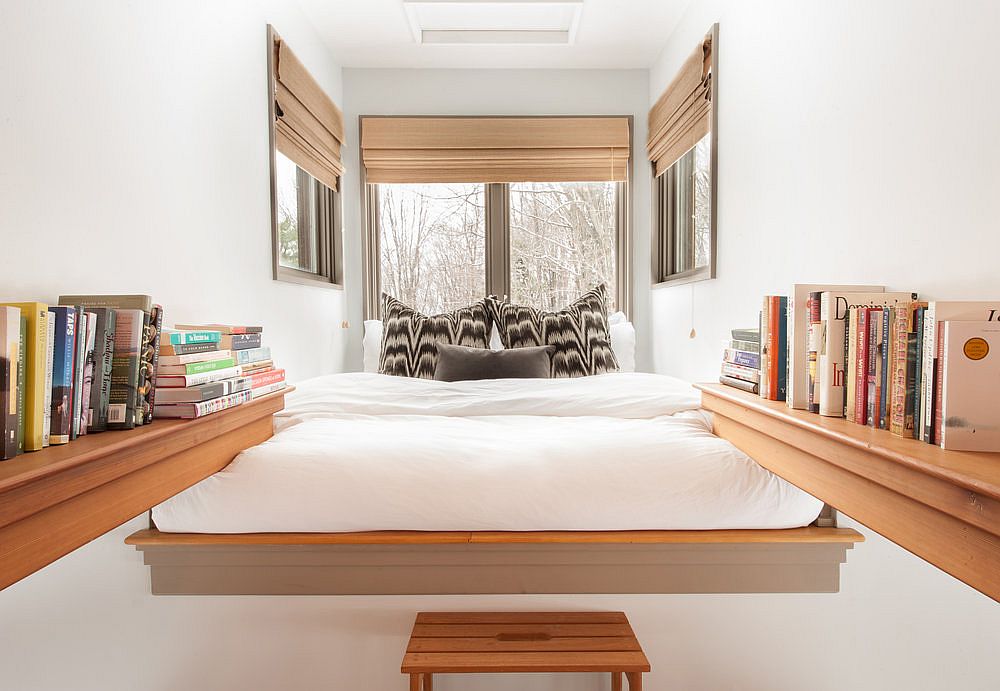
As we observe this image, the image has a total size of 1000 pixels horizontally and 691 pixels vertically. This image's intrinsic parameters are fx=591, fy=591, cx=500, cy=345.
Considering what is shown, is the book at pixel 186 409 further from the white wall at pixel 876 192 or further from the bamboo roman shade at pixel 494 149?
the bamboo roman shade at pixel 494 149

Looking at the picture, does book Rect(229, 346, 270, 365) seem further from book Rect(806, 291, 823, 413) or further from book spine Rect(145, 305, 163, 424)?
book Rect(806, 291, 823, 413)

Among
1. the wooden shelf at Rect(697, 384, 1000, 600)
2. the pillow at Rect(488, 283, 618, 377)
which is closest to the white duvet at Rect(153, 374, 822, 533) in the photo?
the wooden shelf at Rect(697, 384, 1000, 600)

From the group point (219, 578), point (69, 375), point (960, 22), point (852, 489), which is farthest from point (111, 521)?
point (960, 22)

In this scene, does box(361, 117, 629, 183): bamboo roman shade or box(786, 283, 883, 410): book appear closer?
box(786, 283, 883, 410): book

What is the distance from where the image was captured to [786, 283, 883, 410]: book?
1.28m

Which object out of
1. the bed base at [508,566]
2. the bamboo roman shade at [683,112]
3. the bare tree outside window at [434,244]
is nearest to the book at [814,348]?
the bed base at [508,566]

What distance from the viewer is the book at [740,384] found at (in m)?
1.53

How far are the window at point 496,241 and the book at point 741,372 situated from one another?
1858 mm

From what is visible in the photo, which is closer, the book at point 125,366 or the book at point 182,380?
the book at point 125,366

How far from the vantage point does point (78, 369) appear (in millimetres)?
1006

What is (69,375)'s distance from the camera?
0.97 metres

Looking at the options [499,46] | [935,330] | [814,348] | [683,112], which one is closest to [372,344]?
[499,46]

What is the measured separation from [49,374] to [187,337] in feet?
1.08

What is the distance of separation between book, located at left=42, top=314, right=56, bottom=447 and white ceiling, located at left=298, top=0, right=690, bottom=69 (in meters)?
2.37
